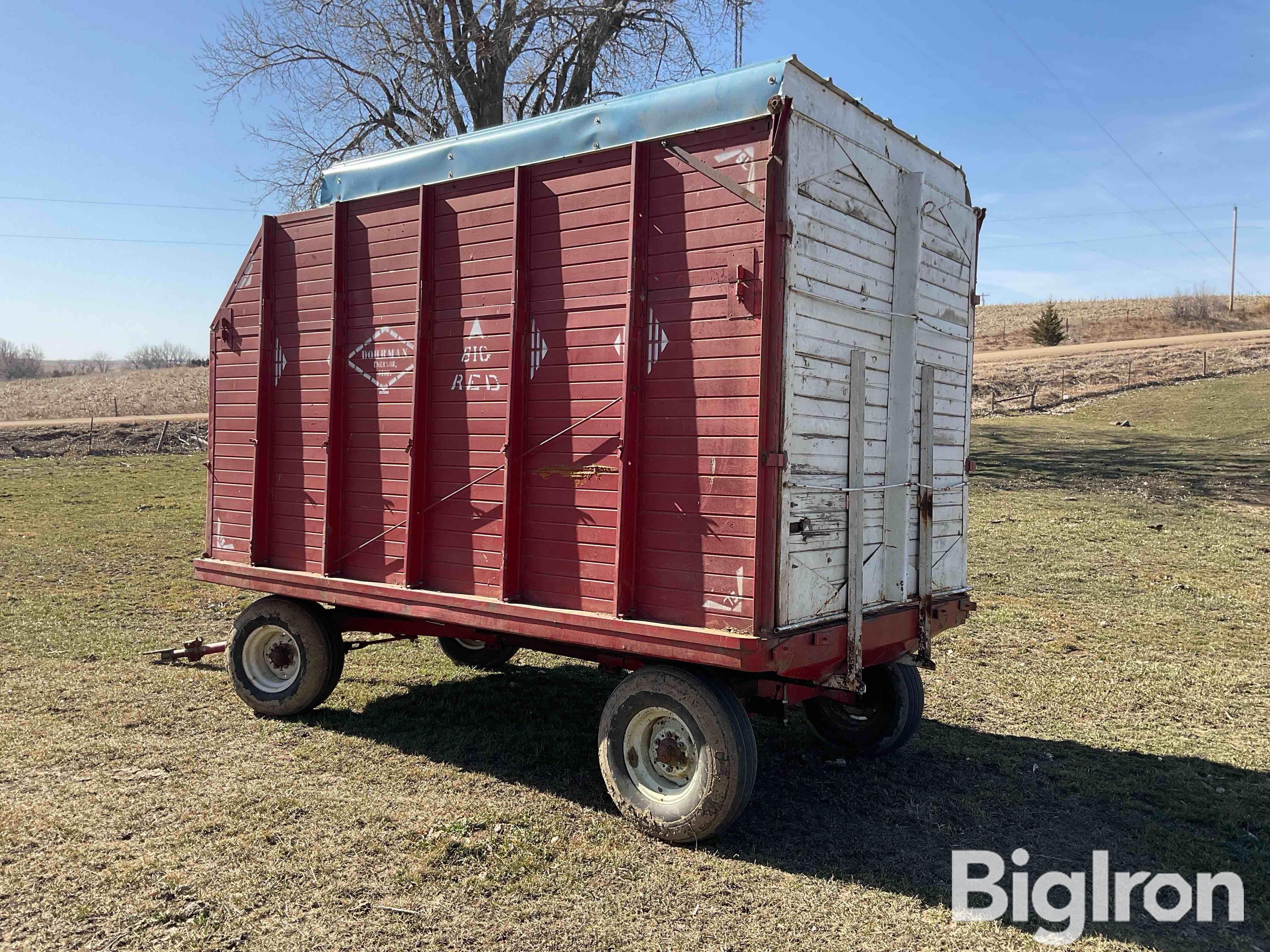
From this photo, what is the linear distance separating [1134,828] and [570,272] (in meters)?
4.38

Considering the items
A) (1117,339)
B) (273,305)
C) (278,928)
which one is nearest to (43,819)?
(278,928)

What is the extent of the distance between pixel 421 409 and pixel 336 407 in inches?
34.5

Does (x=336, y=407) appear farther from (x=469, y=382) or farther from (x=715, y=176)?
(x=715, y=176)

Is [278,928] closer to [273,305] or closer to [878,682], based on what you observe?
[878,682]

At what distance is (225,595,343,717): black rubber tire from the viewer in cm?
684

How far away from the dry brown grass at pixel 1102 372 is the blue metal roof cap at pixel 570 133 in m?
29.5

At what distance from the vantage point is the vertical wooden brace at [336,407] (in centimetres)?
663

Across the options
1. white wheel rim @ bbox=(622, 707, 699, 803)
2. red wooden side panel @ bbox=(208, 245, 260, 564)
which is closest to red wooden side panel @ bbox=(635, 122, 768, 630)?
white wheel rim @ bbox=(622, 707, 699, 803)

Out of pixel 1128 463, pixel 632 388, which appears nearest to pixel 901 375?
pixel 632 388

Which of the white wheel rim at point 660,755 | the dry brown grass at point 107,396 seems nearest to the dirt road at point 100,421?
the dry brown grass at point 107,396

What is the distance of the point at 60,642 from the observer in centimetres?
898

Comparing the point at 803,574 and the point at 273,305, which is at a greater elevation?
the point at 273,305

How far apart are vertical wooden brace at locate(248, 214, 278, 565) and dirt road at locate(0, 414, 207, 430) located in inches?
1153

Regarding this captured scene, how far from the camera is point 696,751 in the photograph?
4.90 meters
